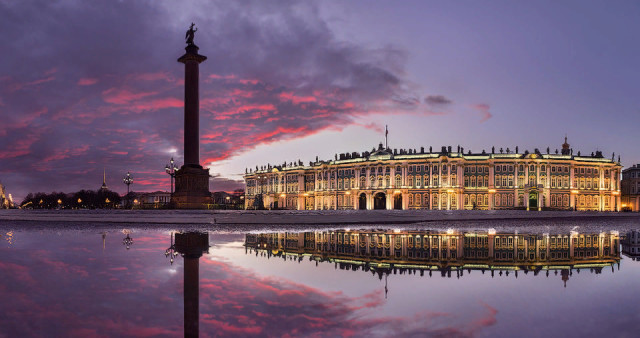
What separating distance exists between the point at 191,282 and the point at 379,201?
86.8 meters

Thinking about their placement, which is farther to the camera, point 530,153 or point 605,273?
point 530,153

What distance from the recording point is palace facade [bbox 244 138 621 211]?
276 ft

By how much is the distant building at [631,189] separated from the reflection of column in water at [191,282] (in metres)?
122

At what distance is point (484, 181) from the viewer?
8531 cm

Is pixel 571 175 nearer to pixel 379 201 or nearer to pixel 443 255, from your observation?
pixel 379 201

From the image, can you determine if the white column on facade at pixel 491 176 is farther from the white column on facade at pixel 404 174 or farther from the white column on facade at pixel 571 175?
the white column on facade at pixel 404 174

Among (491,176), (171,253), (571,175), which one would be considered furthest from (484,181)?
(171,253)

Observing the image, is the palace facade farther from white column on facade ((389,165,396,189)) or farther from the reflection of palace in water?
the reflection of palace in water

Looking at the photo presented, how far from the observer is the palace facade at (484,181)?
276 feet

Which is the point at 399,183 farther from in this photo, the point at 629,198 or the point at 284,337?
the point at 284,337

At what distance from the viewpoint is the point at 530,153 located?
84.2 m

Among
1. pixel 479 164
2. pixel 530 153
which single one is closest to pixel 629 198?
pixel 530 153

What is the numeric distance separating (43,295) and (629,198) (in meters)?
131

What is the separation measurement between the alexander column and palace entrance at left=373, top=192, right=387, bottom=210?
53827mm
